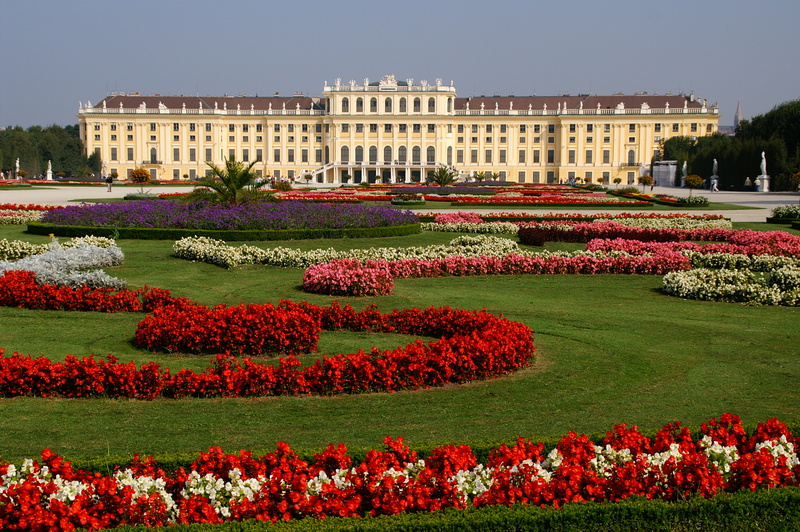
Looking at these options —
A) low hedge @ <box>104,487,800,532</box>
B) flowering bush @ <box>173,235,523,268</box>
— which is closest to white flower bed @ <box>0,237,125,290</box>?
flowering bush @ <box>173,235,523,268</box>

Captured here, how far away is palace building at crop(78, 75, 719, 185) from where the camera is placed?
7869 centimetres

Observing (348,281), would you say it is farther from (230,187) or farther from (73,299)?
(230,187)

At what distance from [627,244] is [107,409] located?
10546mm

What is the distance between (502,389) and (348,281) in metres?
4.34

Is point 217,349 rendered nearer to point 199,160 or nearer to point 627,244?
point 627,244

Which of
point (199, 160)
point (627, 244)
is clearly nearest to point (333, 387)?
point (627, 244)

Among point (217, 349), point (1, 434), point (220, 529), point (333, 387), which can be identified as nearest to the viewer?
point (220, 529)

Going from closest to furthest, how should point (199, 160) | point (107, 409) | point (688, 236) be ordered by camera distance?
point (107, 409)
point (688, 236)
point (199, 160)

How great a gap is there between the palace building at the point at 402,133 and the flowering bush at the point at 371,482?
244ft

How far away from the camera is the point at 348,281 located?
1048 centimetres

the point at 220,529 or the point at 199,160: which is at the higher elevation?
the point at 199,160

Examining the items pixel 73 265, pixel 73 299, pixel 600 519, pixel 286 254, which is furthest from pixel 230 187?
pixel 600 519

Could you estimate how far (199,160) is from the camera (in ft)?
262

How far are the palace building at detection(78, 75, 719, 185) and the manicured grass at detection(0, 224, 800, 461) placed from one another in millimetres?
68991
